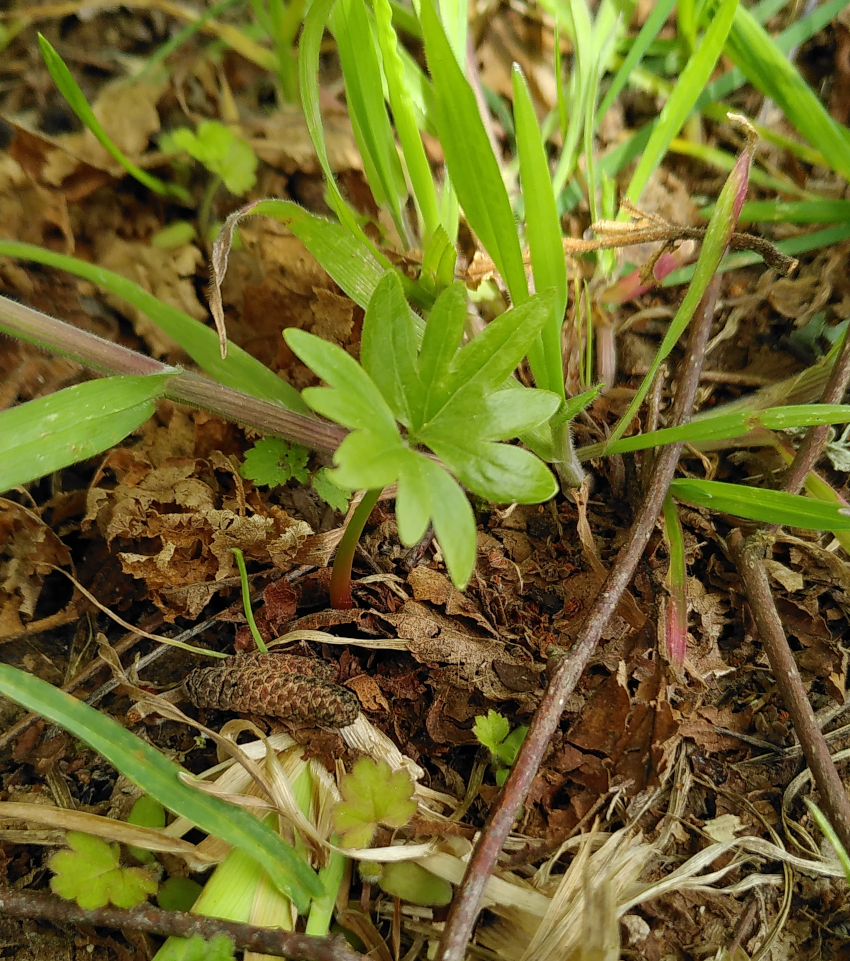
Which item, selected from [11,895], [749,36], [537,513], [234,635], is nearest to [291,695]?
[234,635]

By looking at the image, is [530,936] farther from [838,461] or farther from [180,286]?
[180,286]

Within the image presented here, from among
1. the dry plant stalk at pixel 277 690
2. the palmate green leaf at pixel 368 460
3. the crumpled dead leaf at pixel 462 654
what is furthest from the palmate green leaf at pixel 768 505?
the dry plant stalk at pixel 277 690

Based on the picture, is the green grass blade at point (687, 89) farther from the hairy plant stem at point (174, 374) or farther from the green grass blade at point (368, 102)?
the hairy plant stem at point (174, 374)

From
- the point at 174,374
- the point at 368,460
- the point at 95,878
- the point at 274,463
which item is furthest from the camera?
the point at 274,463

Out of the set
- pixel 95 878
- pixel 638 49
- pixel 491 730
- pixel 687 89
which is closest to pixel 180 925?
pixel 95 878

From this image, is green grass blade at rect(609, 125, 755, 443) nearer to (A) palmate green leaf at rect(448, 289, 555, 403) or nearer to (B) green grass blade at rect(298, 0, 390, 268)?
(A) palmate green leaf at rect(448, 289, 555, 403)

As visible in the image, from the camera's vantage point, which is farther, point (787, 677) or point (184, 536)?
point (184, 536)

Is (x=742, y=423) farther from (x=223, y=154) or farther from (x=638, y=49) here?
(x=223, y=154)
